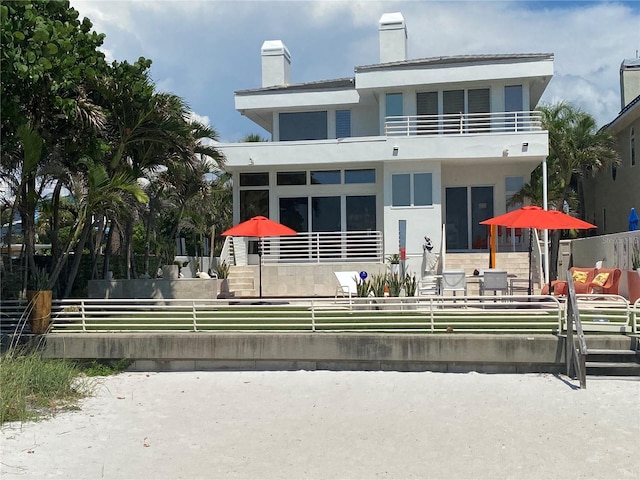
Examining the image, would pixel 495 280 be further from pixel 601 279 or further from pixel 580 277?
pixel 580 277

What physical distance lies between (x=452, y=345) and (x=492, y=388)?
106 centimetres

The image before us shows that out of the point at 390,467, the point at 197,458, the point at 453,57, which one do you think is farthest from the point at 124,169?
the point at 453,57

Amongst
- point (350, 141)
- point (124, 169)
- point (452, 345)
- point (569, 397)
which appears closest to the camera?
point (569, 397)

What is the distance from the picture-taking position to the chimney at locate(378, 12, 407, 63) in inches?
985

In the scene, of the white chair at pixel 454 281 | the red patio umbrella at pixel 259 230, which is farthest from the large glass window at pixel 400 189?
the white chair at pixel 454 281

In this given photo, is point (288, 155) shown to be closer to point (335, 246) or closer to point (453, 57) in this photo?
point (335, 246)

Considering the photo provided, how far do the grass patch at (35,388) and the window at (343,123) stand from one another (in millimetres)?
16952

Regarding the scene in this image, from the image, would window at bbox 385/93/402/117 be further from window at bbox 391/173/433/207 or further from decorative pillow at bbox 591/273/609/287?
decorative pillow at bbox 591/273/609/287

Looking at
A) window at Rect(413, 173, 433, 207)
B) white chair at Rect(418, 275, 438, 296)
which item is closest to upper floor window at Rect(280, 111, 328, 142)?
window at Rect(413, 173, 433, 207)

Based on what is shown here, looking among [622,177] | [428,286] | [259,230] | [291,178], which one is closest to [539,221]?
[428,286]

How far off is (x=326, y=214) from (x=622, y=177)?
40.7ft

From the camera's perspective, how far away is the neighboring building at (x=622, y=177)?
23125 millimetres

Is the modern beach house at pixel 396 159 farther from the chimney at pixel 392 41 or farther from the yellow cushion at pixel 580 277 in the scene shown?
the yellow cushion at pixel 580 277

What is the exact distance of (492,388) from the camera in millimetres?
8969
